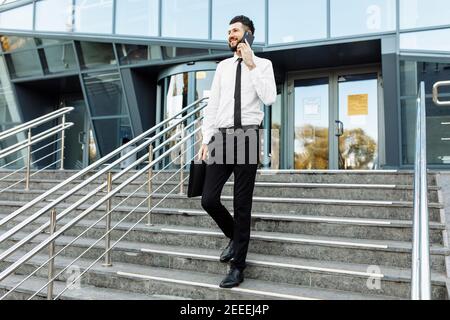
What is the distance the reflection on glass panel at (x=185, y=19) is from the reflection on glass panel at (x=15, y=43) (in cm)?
411

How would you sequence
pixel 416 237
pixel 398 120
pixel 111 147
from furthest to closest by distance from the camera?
pixel 111 147 < pixel 398 120 < pixel 416 237

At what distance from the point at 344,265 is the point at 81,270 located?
6.75 ft

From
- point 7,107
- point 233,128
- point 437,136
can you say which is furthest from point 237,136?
point 7,107

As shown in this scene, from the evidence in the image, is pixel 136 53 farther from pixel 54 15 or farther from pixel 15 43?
pixel 15 43

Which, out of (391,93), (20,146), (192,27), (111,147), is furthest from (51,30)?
(391,93)

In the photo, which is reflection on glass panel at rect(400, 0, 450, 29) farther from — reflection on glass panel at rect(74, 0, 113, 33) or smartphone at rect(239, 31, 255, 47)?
reflection on glass panel at rect(74, 0, 113, 33)

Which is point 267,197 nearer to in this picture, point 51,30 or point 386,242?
point 386,242

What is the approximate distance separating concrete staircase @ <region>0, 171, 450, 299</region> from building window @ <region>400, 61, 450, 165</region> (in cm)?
341

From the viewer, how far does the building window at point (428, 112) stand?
278 inches

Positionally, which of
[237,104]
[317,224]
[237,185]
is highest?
[237,104]

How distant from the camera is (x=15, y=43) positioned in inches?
440

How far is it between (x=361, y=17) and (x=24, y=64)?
28.5 ft

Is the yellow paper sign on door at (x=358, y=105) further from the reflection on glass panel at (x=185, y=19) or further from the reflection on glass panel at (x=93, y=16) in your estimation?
the reflection on glass panel at (x=93, y=16)
